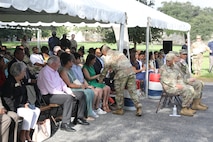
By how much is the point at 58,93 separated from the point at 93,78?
1363 mm

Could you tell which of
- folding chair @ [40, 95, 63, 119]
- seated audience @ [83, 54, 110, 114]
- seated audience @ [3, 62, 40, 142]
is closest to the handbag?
seated audience @ [3, 62, 40, 142]

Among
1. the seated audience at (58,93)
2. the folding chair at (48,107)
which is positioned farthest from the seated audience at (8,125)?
the seated audience at (58,93)

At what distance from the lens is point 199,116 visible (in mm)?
6645

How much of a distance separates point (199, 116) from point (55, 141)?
10.4 feet

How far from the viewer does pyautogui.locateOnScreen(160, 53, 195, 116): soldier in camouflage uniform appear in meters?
6.51

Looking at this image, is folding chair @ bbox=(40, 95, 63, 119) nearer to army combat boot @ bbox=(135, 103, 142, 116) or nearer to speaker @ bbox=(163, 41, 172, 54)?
army combat boot @ bbox=(135, 103, 142, 116)

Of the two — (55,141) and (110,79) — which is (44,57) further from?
(55,141)

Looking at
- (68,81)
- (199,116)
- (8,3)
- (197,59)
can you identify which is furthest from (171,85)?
(197,59)

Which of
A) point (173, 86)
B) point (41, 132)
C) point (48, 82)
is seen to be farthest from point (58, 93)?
point (173, 86)

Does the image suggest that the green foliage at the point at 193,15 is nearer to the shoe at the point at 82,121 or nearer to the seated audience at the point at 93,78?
the seated audience at the point at 93,78

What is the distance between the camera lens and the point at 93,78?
6676mm

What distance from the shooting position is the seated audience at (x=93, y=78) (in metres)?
6.61

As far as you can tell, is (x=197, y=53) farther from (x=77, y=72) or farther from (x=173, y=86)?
(x=77, y=72)

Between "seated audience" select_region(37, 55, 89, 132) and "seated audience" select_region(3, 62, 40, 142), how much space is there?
71 centimetres
